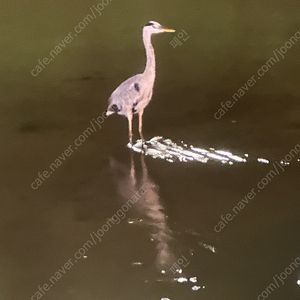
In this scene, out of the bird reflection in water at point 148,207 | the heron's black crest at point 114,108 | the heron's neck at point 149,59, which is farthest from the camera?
the heron's black crest at point 114,108

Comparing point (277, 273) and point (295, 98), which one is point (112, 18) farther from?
point (277, 273)

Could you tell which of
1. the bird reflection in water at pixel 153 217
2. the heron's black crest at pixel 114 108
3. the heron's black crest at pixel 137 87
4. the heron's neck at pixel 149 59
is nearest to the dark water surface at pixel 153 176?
the bird reflection in water at pixel 153 217

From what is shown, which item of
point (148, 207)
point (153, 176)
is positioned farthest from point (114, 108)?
point (148, 207)

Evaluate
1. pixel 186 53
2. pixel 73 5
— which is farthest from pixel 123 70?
pixel 73 5

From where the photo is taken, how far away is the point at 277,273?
6.66ft

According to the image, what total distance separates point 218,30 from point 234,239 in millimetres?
3722

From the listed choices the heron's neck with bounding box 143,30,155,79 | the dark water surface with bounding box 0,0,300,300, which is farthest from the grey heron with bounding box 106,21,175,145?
the dark water surface with bounding box 0,0,300,300

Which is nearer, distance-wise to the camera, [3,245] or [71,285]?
[71,285]

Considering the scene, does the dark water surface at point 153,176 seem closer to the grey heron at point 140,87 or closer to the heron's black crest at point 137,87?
the grey heron at point 140,87

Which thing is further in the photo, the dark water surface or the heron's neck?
the heron's neck

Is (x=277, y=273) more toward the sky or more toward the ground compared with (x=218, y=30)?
more toward the ground

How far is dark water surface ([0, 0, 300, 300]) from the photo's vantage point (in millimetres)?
2049

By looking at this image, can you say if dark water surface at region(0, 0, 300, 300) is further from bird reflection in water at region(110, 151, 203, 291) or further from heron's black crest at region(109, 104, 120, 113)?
heron's black crest at region(109, 104, 120, 113)

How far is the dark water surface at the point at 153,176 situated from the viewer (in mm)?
2049
